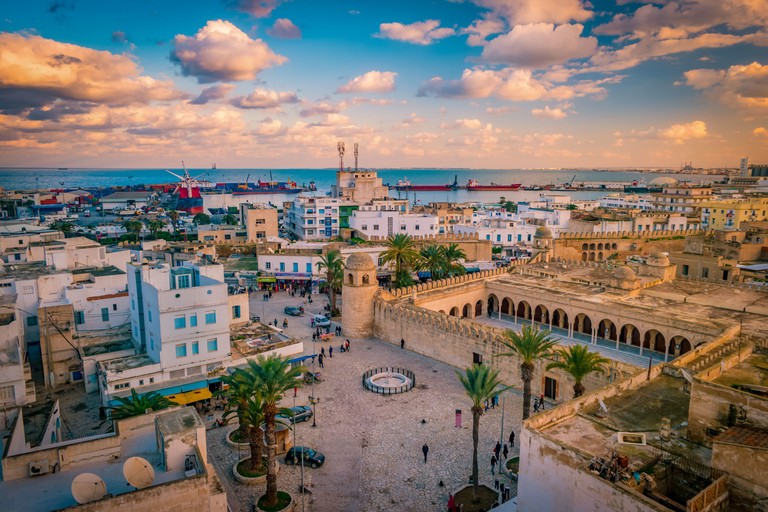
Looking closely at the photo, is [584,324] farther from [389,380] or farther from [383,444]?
[383,444]

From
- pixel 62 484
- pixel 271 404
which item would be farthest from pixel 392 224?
pixel 62 484

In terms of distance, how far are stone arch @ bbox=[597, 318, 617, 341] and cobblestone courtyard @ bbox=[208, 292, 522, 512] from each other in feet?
37.0

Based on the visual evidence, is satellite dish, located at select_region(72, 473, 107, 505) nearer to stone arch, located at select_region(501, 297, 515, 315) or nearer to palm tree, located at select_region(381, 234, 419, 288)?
palm tree, located at select_region(381, 234, 419, 288)

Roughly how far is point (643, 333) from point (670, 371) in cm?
1134

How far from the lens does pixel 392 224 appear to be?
61000mm

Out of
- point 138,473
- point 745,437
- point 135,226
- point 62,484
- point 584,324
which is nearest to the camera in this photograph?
point 745,437

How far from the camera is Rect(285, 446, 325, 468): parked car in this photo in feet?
62.8

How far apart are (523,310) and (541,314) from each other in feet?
7.01

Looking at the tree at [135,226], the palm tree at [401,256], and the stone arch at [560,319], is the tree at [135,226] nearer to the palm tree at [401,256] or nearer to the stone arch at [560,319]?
the palm tree at [401,256]

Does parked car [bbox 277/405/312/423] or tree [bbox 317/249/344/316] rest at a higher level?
tree [bbox 317/249/344/316]

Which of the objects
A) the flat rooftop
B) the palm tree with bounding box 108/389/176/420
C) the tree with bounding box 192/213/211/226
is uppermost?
the tree with bounding box 192/213/211/226

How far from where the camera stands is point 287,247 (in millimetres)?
53219

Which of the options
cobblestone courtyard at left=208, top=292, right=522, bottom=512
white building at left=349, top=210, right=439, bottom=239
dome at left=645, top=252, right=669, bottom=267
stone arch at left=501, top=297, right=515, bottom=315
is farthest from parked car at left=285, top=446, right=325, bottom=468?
white building at left=349, top=210, right=439, bottom=239

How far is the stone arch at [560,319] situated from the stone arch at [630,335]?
152 inches
